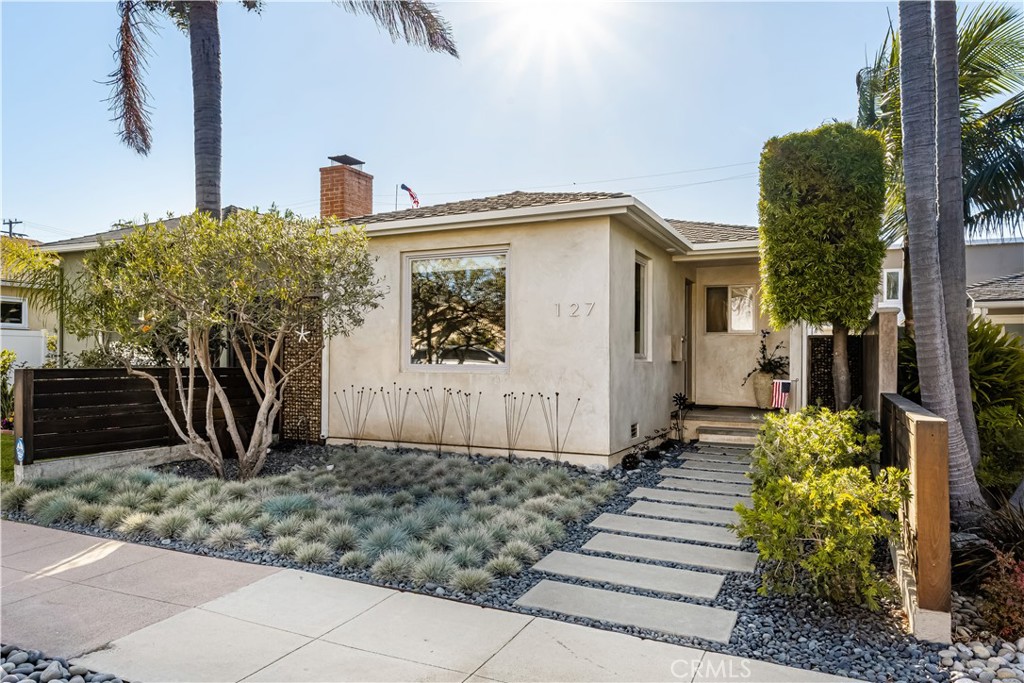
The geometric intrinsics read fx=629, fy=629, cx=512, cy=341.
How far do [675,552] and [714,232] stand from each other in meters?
7.29

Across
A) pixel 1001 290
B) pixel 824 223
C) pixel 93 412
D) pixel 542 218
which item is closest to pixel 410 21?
pixel 542 218

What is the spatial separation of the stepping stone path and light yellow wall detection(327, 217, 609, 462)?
155 centimetres

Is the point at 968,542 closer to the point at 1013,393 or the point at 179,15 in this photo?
Result: the point at 1013,393

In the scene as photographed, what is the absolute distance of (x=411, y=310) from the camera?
895cm

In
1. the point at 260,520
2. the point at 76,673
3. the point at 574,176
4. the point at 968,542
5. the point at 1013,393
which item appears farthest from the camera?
the point at 574,176

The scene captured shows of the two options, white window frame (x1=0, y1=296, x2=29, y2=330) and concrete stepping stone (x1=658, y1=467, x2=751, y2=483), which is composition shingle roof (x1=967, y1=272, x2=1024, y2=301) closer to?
concrete stepping stone (x1=658, y1=467, x2=751, y2=483)

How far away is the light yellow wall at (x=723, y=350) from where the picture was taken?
11.4m

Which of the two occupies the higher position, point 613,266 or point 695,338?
point 613,266

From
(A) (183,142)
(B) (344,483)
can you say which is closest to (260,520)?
(B) (344,483)

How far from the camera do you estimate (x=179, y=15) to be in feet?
34.5

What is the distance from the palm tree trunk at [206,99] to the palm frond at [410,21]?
6.54ft

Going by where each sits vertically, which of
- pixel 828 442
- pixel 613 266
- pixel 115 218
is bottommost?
pixel 828 442

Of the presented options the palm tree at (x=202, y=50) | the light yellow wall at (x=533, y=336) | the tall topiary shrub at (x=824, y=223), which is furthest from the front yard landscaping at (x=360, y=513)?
the palm tree at (x=202, y=50)

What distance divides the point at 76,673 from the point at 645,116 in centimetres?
1254
